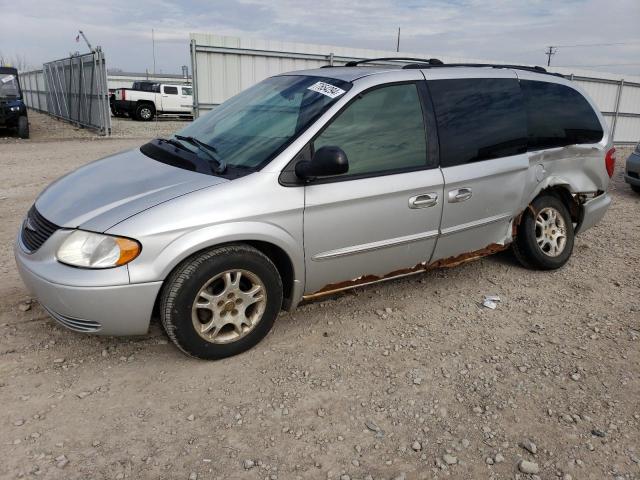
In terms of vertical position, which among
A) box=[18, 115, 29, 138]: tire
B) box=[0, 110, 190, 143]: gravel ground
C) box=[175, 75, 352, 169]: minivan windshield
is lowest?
box=[0, 110, 190, 143]: gravel ground

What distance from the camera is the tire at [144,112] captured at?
23.0 m

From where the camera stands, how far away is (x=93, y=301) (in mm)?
2660

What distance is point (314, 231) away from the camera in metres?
3.14

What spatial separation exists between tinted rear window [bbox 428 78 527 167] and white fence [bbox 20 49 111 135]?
14.0 meters

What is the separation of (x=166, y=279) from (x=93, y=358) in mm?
793

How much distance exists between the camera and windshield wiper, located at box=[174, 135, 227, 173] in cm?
305

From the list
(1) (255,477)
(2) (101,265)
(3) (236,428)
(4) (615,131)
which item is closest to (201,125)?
(2) (101,265)

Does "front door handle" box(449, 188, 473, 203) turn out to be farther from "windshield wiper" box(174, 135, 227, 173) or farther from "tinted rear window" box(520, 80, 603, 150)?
"windshield wiper" box(174, 135, 227, 173)

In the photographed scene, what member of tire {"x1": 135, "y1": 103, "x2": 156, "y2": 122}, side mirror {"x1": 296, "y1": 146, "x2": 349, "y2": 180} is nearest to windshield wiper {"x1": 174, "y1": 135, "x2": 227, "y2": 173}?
side mirror {"x1": 296, "y1": 146, "x2": 349, "y2": 180}

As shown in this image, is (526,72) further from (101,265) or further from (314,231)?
(101,265)

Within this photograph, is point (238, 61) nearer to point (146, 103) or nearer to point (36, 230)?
point (36, 230)

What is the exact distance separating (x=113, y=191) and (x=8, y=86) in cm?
1486

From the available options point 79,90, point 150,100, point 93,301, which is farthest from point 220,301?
point 150,100

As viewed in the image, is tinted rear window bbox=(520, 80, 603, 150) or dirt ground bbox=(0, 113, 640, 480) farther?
tinted rear window bbox=(520, 80, 603, 150)
